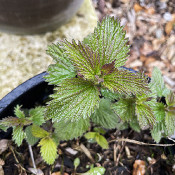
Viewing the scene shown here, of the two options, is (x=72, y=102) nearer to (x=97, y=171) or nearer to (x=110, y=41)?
(x=110, y=41)

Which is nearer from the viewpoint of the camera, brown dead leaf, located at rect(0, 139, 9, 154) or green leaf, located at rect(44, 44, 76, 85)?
green leaf, located at rect(44, 44, 76, 85)

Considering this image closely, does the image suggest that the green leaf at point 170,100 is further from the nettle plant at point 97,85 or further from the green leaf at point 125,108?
the green leaf at point 125,108

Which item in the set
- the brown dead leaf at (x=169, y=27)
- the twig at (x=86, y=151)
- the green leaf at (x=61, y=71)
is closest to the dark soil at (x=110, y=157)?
the twig at (x=86, y=151)

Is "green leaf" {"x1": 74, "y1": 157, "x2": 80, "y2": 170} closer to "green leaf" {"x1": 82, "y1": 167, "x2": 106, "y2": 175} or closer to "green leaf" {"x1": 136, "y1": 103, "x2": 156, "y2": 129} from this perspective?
"green leaf" {"x1": 82, "y1": 167, "x2": 106, "y2": 175}

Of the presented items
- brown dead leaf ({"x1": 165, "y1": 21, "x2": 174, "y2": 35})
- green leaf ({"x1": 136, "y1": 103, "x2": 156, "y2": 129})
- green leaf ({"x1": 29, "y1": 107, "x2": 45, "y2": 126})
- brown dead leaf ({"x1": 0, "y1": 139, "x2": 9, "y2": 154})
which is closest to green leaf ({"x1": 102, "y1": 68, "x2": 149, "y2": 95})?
green leaf ({"x1": 136, "y1": 103, "x2": 156, "y2": 129})

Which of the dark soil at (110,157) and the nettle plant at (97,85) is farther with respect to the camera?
the dark soil at (110,157)

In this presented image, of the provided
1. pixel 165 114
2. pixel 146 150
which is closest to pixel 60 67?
pixel 165 114
